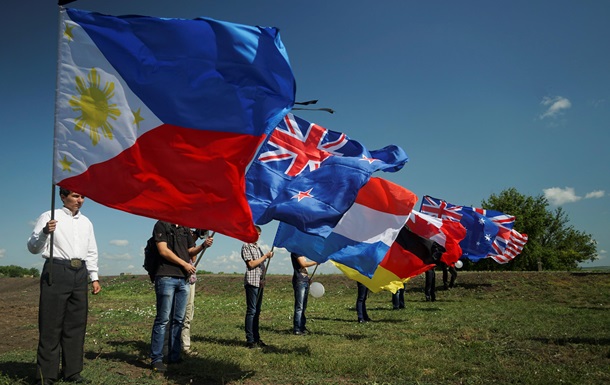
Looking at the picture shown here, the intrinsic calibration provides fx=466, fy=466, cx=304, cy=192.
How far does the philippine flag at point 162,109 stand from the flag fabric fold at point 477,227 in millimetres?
14035

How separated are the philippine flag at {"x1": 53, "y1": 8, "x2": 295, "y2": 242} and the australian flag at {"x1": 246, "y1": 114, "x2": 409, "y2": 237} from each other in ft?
3.16

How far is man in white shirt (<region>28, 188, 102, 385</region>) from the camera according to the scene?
5668mm

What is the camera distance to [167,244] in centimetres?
707

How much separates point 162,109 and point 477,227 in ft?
58.6

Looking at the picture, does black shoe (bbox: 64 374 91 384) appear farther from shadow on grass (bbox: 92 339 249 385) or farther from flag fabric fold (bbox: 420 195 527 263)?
flag fabric fold (bbox: 420 195 527 263)

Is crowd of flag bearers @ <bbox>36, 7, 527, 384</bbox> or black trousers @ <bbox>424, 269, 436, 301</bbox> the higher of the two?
crowd of flag bearers @ <bbox>36, 7, 527, 384</bbox>

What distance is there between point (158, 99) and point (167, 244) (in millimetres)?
2282

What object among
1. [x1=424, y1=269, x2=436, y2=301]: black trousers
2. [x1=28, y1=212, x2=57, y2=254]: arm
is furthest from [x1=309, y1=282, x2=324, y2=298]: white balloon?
[x1=424, y1=269, x2=436, y2=301]: black trousers

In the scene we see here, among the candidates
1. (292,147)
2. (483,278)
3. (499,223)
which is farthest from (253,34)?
(483,278)

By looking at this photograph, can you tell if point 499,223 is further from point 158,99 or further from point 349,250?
point 158,99

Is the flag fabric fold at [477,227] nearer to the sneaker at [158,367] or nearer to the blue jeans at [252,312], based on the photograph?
the blue jeans at [252,312]

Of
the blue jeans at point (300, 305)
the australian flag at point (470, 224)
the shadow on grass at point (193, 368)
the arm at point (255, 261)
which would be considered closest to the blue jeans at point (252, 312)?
the arm at point (255, 261)

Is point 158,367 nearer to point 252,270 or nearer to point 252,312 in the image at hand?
point 252,312

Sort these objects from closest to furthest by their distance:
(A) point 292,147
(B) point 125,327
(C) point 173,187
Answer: (C) point 173,187, (A) point 292,147, (B) point 125,327
